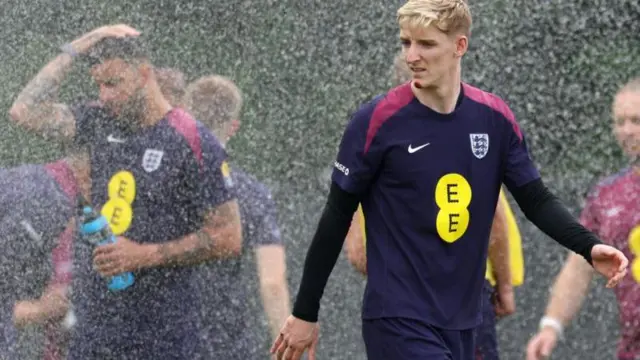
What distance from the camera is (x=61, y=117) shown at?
18.4ft

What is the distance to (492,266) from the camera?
5.11 m

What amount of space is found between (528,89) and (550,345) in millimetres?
4039

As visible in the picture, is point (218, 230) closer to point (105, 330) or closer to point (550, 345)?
point (105, 330)

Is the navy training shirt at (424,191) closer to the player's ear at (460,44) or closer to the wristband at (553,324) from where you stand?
the player's ear at (460,44)

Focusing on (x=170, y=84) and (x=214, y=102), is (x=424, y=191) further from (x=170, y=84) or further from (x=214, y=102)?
(x=214, y=102)

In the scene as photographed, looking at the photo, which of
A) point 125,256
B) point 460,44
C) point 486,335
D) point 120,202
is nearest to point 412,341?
point 460,44

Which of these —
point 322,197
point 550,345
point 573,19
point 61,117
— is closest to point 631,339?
point 550,345

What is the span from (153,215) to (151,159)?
0.63ft

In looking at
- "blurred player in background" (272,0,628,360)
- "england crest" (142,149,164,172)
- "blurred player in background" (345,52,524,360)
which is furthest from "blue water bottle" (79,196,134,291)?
"blurred player in background" (272,0,628,360)

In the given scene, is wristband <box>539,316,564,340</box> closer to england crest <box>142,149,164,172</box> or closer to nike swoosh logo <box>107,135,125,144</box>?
england crest <box>142,149,164,172</box>

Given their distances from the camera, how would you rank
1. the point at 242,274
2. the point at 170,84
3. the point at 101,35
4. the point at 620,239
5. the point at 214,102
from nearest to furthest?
the point at 620,239, the point at 101,35, the point at 242,274, the point at 170,84, the point at 214,102

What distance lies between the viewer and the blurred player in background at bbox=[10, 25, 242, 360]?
5.34 metres

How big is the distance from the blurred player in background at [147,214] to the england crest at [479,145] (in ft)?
5.26

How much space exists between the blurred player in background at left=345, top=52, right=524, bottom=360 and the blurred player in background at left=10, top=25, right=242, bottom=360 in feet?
1.94
